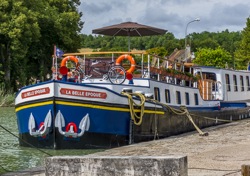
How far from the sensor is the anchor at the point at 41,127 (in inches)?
661

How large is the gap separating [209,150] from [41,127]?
4.97 m

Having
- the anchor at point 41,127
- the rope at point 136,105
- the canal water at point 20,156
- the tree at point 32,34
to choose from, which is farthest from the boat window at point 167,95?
the tree at point 32,34

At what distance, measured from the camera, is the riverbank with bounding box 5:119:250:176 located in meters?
11.5

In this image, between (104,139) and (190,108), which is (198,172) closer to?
(104,139)

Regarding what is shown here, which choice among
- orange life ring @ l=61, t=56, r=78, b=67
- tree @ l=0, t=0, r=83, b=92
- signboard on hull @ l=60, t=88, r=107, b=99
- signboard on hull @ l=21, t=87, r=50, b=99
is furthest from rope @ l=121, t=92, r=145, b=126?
tree @ l=0, t=0, r=83, b=92

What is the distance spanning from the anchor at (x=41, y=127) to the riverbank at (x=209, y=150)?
202 cm

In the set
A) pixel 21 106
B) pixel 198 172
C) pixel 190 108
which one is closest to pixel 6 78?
pixel 190 108

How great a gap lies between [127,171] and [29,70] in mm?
56115

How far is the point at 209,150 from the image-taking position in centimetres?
1491

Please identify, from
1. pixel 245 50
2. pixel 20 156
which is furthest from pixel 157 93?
pixel 245 50

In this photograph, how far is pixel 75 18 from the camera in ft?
201

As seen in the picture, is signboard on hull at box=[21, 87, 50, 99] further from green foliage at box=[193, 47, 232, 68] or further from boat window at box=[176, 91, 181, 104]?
green foliage at box=[193, 47, 232, 68]

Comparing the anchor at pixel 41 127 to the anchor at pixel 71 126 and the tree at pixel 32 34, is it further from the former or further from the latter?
the tree at pixel 32 34

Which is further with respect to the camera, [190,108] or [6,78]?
[6,78]
